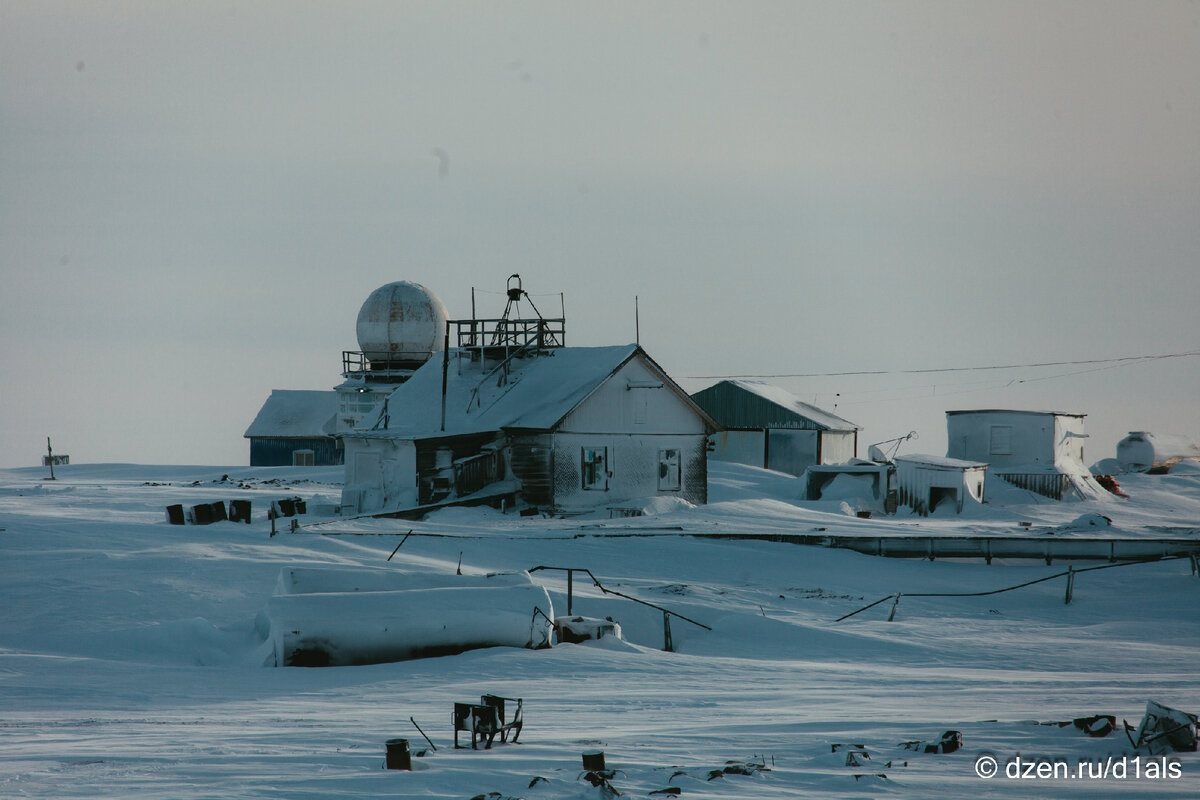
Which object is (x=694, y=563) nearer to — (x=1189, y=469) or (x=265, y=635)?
(x=265, y=635)

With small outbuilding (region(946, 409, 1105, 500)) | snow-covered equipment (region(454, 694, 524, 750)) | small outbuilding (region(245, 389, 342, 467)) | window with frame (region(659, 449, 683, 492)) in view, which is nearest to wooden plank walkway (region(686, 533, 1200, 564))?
window with frame (region(659, 449, 683, 492))

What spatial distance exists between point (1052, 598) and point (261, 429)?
46.5 metres

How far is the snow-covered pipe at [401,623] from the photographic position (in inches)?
585

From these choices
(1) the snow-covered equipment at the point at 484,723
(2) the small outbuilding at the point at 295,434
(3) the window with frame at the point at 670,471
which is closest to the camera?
(1) the snow-covered equipment at the point at 484,723

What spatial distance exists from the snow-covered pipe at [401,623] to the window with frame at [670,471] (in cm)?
2047

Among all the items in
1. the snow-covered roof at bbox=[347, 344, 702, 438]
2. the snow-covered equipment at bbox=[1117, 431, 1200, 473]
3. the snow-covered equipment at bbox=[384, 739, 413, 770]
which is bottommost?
the snow-covered equipment at bbox=[384, 739, 413, 770]

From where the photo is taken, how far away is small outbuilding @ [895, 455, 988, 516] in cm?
4147

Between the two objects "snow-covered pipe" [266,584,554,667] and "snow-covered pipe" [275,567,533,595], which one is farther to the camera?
"snow-covered pipe" [275,567,533,595]

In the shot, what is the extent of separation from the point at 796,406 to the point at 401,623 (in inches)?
1617

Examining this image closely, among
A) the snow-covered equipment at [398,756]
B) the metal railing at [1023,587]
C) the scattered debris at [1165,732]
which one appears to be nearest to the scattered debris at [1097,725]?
the scattered debris at [1165,732]

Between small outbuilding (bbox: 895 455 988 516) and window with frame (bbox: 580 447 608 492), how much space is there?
12.3 metres

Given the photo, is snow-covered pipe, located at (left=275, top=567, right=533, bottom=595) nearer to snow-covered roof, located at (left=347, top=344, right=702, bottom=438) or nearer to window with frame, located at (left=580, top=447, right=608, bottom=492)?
snow-covered roof, located at (left=347, top=344, right=702, bottom=438)

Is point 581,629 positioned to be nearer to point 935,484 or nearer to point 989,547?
point 989,547

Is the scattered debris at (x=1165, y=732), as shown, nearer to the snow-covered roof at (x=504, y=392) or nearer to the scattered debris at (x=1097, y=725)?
the scattered debris at (x=1097, y=725)
